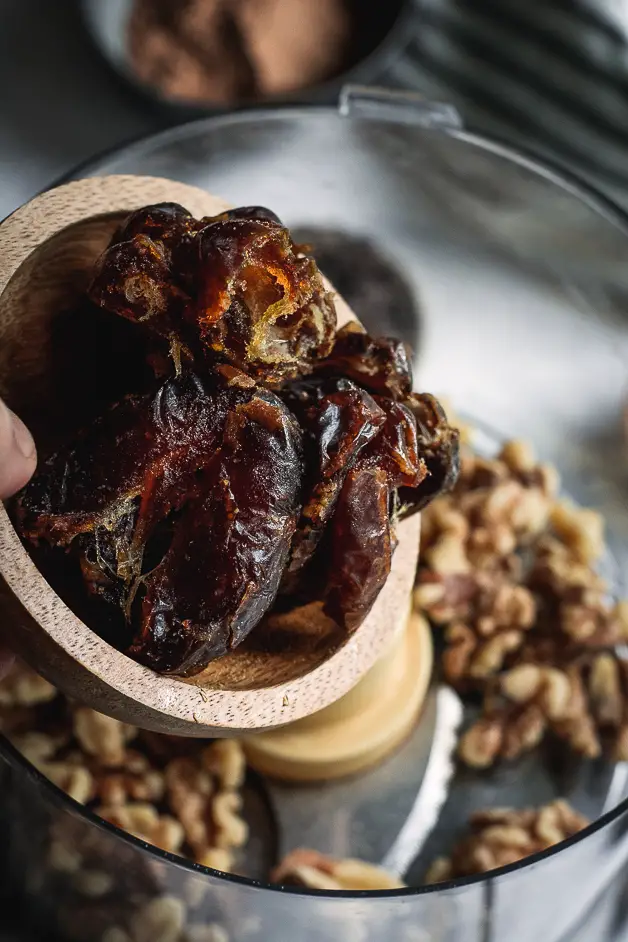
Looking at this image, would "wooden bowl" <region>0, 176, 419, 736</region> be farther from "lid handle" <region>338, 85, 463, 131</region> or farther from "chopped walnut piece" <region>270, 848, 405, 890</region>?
"lid handle" <region>338, 85, 463, 131</region>

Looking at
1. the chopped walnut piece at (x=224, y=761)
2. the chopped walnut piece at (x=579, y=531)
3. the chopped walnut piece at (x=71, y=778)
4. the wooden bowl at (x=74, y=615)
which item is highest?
the wooden bowl at (x=74, y=615)

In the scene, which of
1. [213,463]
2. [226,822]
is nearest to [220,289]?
[213,463]

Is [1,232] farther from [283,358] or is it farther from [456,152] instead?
[456,152]

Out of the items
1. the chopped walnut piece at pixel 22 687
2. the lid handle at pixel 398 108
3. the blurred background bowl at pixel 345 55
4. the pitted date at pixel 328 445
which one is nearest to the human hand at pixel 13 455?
the pitted date at pixel 328 445

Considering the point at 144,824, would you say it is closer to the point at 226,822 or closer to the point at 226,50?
the point at 226,822

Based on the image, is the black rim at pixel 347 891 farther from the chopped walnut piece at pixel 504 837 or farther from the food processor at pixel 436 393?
the chopped walnut piece at pixel 504 837
